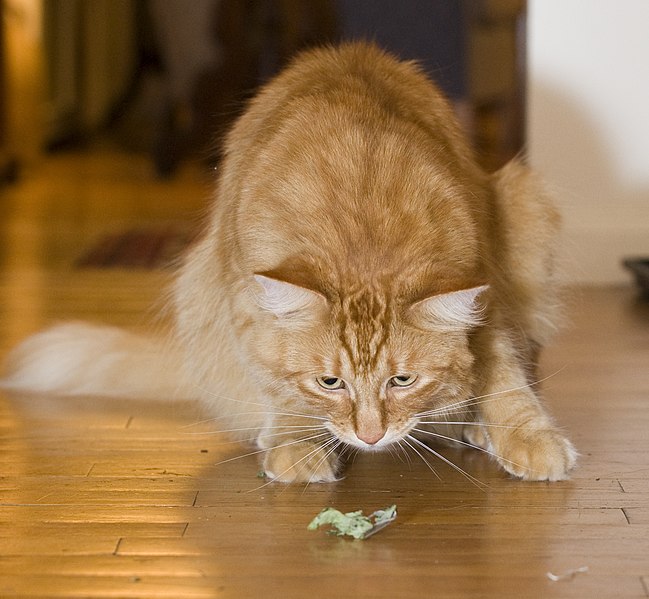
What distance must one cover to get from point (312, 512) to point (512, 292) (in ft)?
2.18

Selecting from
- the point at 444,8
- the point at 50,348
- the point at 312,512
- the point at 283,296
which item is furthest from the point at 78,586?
the point at 444,8

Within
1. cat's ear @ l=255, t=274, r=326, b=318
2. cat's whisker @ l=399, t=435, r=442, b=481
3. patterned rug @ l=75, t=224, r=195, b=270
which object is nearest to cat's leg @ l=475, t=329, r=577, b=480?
cat's whisker @ l=399, t=435, r=442, b=481

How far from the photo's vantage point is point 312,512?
1685 millimetres

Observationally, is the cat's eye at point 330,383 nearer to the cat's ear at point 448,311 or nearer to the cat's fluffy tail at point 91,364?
the cat's ear at point 448,311

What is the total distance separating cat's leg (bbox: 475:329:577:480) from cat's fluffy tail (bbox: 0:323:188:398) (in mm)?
764

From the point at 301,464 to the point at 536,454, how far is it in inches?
15.4

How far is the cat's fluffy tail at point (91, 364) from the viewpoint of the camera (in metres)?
2.35

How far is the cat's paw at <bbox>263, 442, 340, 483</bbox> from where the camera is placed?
1.80 meters

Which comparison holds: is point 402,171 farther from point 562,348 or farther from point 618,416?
point 562,348

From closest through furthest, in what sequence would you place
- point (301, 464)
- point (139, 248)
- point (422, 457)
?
point (301, 464) → point (422, 457) → point (139, 248)

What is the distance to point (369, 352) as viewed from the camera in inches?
65.4

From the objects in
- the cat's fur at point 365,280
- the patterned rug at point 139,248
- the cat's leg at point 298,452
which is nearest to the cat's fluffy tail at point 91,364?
the cat's fur at point 365,280

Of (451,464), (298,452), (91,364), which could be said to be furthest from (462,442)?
(91,364)

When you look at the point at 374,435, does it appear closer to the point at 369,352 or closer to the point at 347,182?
the point at 369,352
